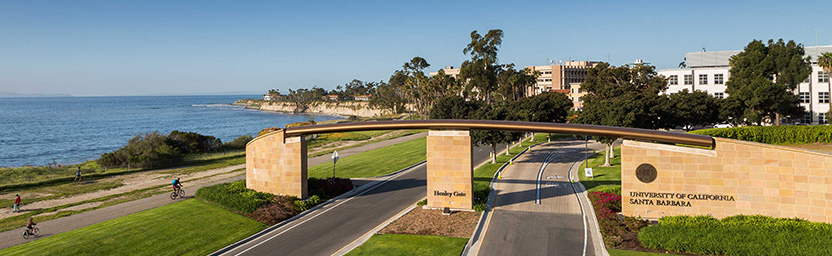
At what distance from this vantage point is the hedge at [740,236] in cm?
1814

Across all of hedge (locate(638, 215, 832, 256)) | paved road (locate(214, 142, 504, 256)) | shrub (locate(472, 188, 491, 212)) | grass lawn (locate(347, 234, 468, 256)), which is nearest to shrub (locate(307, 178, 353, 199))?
A: paved road (locate(214, 142, 504, 256))

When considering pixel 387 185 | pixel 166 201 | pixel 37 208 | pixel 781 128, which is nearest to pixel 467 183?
pixel 387 185

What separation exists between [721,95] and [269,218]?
75.4m

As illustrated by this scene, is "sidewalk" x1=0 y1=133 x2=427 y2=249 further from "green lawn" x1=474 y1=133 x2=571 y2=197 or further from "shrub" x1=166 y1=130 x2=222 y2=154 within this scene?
"shrub" x1=166 y1=130 x2=222 y2=154

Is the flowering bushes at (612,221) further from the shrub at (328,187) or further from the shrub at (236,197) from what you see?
the shrub at (236,197)

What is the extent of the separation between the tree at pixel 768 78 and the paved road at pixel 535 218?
31.5 metres

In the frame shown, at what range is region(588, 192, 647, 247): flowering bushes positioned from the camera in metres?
20.9

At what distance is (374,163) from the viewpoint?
4725 cm

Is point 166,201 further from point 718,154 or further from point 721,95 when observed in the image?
point 721,95

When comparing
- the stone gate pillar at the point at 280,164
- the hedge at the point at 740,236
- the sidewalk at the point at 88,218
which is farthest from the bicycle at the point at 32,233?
the hedge at the point at 740,236

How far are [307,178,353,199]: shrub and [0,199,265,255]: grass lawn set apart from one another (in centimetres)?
579

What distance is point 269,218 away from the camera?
24984 mm

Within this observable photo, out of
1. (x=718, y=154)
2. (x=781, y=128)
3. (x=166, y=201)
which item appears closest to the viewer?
(x=718, y=154)

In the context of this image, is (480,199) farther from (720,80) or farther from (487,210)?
(720,80)
